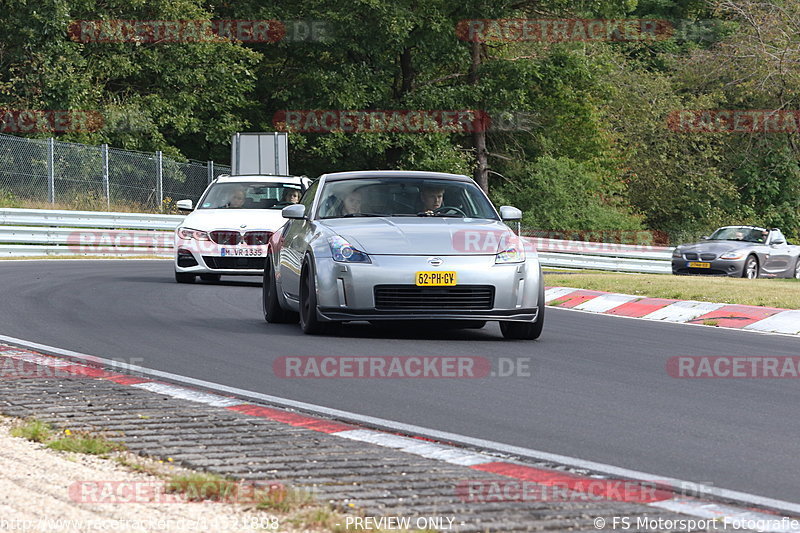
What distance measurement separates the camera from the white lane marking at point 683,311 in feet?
48.9

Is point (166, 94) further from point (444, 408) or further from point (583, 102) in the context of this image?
point (444, 408)

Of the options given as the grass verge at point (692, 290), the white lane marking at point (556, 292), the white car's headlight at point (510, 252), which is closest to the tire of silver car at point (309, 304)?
the white car's headlight at point (510, 252)

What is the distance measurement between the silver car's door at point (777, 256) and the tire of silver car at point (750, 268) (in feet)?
1.59

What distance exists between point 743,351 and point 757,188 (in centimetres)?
4181

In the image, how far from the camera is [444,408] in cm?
747

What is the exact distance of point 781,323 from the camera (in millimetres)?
13844

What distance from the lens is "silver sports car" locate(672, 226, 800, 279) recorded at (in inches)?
1083

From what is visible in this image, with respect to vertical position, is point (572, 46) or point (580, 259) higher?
point (572, 46)

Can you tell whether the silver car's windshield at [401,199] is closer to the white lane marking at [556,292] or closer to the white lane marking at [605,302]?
the white lane marking at [605,302]

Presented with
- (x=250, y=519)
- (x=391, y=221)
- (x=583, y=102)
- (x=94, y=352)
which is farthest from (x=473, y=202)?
(x=583, y=102)

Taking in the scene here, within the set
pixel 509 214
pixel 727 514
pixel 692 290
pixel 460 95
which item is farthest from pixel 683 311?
pixel 460 95

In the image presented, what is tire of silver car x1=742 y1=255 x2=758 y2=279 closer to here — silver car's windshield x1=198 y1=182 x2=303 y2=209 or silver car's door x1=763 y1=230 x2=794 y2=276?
silver car's door x1=763 y1=230 x2=794 y2=276

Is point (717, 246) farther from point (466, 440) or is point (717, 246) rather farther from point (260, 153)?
point (466, 440)

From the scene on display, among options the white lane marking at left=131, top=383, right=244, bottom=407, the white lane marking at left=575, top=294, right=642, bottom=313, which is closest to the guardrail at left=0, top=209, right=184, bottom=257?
the white lane marking at left=575, top=294, right=642, bottom=313
